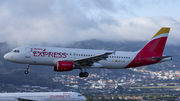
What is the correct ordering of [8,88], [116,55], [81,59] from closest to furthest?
[81,59] → [116,55] → [8,88]

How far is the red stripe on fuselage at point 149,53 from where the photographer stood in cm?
5728

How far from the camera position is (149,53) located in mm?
58781

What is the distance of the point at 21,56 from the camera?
52.2 meters

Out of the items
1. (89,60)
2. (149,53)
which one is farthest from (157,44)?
(89,60)

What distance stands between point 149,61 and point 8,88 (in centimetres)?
15505

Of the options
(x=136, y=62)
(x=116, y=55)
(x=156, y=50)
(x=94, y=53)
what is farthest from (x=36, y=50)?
(x=156, y=50)

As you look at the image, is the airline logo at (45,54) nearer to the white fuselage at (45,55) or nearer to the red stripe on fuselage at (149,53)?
the white fuselage at (45,55)

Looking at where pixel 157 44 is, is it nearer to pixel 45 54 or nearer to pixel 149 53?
pixel 149 53

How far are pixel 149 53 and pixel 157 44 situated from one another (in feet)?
10.3

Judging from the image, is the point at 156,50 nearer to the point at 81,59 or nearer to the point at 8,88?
the point at 81,59

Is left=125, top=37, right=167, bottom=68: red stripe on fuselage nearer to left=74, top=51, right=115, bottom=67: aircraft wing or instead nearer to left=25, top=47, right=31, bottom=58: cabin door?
left=74, top=51, right=115, bottom=67: aircraft wing

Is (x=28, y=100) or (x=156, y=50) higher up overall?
(x=156, y=50)

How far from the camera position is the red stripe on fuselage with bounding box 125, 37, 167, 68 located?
5728cm

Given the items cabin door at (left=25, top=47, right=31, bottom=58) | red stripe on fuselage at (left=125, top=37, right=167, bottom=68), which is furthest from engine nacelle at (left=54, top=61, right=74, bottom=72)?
red stripe on fuselage at (left=125, top=37, right=167, bottom=68)
